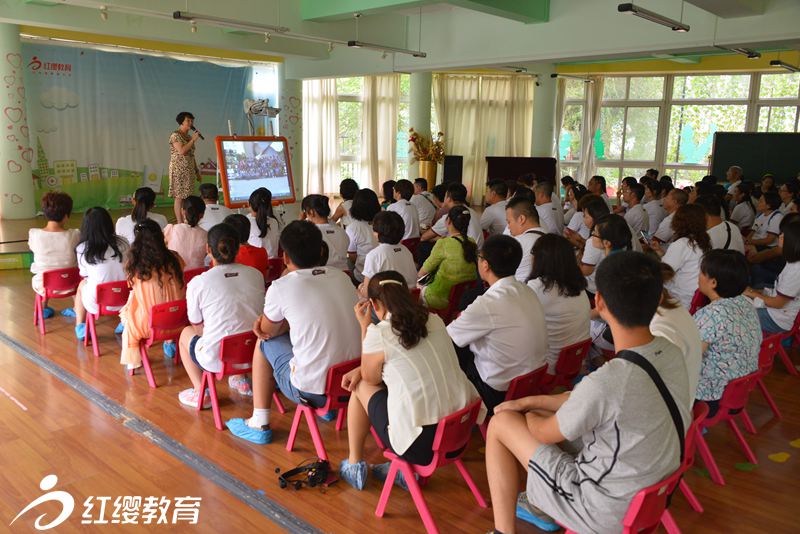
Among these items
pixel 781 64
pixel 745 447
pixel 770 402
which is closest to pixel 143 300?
pixel 745 447

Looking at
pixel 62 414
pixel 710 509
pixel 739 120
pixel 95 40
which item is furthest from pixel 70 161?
pixel 739 120

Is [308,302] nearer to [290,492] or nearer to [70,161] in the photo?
[290,492]

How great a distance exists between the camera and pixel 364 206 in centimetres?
529

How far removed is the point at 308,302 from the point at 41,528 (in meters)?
1.38

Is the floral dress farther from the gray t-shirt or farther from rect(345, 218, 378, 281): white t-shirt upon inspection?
the gray t-shirt

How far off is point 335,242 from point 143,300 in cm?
154

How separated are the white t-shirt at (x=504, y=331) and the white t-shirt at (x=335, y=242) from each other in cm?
218

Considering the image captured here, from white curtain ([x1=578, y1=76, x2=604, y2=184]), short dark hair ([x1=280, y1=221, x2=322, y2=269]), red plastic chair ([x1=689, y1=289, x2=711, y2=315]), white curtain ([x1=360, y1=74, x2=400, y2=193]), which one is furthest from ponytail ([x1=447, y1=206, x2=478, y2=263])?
white curtain ([x1=578, y1=76, x2=604, y2=184])

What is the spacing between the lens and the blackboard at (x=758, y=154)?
415 inches

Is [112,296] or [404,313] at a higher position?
[404,313]

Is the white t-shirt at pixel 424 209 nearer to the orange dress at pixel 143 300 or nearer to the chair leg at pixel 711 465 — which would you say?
the orange dress at pixel 143 300

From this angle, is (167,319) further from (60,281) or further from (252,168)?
(252,168)

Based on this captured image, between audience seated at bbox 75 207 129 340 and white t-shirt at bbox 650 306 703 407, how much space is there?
133 inches

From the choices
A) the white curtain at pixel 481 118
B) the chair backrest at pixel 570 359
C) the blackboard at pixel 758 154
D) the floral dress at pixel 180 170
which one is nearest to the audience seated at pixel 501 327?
the chair backrest at pixel 570 359
